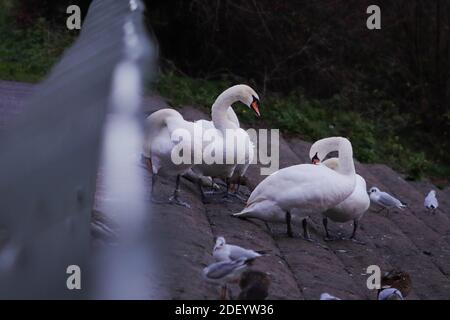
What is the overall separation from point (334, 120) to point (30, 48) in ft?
16.4

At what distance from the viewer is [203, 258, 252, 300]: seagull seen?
4559 millimetres

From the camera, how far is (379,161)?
14.0m

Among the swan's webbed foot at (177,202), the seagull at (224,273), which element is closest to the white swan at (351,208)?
the swan's webbed foot at (177,202)

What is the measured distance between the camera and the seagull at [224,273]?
179 inches

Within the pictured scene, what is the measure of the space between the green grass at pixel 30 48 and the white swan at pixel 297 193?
7180mm

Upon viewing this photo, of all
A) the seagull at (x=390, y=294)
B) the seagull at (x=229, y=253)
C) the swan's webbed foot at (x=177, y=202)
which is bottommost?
the seagull at (x=390, y=294)

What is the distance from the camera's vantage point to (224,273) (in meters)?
4.58

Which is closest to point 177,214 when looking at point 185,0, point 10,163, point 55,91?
point 55,91

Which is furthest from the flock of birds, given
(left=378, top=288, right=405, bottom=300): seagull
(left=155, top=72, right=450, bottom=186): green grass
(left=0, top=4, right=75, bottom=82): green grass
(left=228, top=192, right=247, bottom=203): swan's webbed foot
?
(left=0, top=4, right=75, bottom=82): green grass

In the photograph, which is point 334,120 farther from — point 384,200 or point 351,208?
point 351,208

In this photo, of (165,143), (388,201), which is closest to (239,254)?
(165,143)

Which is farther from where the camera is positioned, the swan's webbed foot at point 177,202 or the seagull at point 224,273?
the swan's webbed foot at point 177,202

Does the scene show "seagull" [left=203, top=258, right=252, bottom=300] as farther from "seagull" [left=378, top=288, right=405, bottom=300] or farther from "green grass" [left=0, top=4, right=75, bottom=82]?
"green grass" [left=0, top=4, right=75, bottom=82]

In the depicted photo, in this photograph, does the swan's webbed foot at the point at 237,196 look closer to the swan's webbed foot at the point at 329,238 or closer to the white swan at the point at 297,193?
the swan's webbed foot at the point at 329,238
